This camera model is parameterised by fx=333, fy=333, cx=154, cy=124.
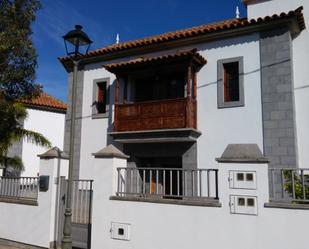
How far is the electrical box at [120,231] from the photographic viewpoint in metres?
7.00

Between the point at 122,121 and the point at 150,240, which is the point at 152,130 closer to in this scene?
the point at 122,121

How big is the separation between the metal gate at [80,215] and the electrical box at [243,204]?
3320mm

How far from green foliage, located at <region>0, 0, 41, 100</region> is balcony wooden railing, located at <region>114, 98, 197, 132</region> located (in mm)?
3072

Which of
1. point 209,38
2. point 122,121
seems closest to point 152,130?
point 122,121

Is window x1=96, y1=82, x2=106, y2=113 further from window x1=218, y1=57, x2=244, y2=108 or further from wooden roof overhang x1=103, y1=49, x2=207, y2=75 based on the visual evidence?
window x1=218, y1=57, x2=244, y2=108

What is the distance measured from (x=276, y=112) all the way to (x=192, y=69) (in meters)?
3.07

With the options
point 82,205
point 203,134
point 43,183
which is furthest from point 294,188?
point 43,183

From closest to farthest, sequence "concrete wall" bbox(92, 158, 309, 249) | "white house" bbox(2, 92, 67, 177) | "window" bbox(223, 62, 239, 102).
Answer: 1. "concrete wall" bbox(92, 158, 309, 249)
2. "window" bbox(223, 62, 239, 102)
3. "white house" bbox(2, 92, 67, 177)

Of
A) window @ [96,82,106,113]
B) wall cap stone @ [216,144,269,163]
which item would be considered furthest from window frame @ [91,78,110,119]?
wall cap stone @ [216,144,269,163]

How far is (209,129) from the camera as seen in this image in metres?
10.8

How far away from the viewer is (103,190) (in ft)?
24.4

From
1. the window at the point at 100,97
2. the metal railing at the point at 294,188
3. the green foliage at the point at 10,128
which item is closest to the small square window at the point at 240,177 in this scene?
the metal railing at the point at 294,188

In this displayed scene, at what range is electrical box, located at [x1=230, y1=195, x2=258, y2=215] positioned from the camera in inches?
229

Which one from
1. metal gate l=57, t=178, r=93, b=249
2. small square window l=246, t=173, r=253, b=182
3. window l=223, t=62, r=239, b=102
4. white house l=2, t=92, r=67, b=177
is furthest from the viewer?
white house l=2, t=92, r=67, b=177
